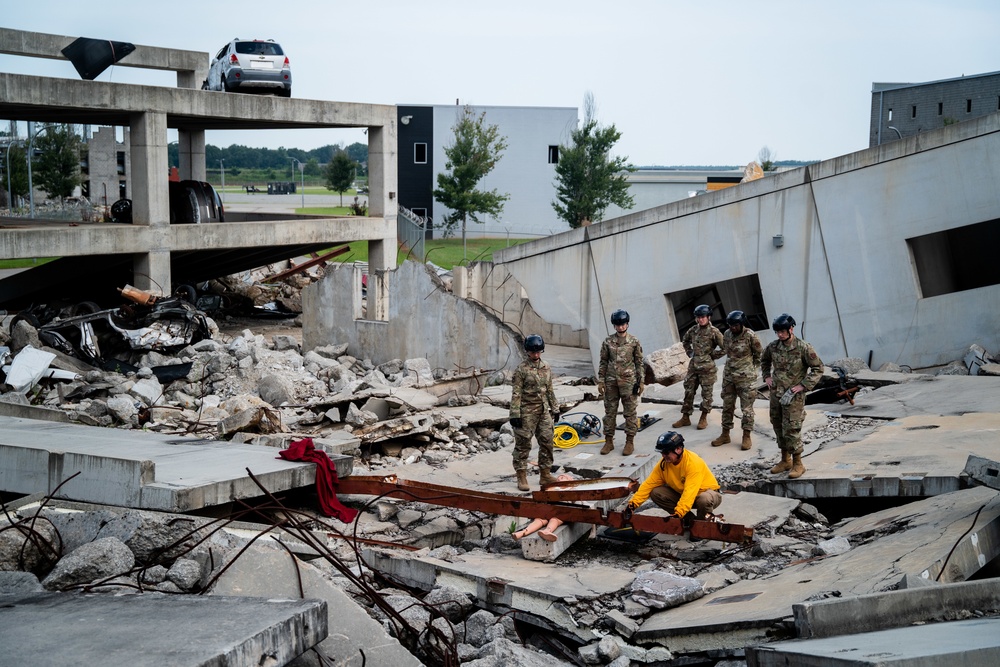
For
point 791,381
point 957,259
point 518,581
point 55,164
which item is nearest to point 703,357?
point 791,381

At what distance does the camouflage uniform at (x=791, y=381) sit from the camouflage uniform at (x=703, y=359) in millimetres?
1524

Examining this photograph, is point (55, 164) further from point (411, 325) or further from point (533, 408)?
point (533, 408)

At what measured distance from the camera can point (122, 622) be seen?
5.55 metres

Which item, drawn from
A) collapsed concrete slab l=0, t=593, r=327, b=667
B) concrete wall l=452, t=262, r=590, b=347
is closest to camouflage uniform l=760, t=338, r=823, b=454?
collapsed concrete slab l=0, t=593, r=327, b=667

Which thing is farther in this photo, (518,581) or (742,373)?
(742,373)

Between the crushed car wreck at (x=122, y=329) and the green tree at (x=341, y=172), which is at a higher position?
the green tree at (x=341, y=172)

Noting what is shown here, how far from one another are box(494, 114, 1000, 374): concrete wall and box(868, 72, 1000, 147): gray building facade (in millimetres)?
26014

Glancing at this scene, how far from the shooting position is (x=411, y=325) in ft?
61.5

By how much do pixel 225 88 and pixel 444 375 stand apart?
497 inches

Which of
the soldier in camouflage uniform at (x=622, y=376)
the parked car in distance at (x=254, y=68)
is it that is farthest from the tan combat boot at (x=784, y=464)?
the parked car in distance at (x=254, y=68)

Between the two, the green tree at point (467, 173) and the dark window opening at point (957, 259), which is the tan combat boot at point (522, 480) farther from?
the green tree at point (467, 173)

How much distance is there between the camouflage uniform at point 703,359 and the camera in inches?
473

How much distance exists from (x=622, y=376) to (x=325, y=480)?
12.9ft

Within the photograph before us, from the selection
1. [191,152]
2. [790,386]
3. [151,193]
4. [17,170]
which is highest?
[17,170]
